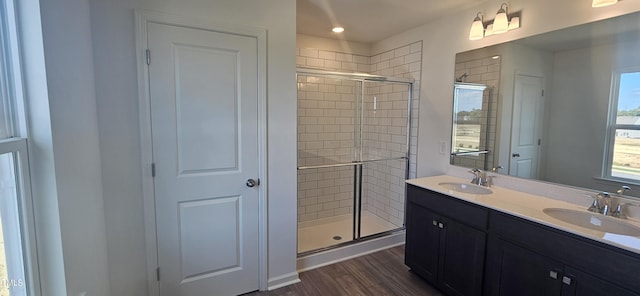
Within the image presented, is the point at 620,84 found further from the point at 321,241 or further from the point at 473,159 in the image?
the point at 321,241

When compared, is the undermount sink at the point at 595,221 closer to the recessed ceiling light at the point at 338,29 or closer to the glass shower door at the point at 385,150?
the glass shower door at the point at 385,150

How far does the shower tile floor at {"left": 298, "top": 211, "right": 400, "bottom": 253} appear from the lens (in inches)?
125

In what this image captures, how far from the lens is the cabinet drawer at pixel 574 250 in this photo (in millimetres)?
1261

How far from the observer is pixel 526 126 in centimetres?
213

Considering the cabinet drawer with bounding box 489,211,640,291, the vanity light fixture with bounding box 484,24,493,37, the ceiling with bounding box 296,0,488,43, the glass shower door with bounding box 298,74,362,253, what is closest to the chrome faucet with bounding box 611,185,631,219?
the cabinet drawer with bounding box 489,211,640,291

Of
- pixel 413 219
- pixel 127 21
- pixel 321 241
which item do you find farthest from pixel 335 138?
pixel 127 21

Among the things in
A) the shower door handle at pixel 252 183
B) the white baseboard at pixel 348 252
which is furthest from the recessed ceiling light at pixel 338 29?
the white baseboard at pixel 348 252

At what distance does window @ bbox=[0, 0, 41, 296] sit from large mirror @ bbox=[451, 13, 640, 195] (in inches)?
115

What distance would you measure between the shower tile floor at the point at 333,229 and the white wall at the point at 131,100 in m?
1.10

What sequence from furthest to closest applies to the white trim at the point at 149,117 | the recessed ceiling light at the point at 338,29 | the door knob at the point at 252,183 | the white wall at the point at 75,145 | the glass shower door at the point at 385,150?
the glass shower door at the point at 385,150, the recessed ceiling light at the point at 338,29, the door knob at the point at 252,183, the white trim at the point at 149,117, the white wall at the point at 75,145

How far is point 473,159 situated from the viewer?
254 cm

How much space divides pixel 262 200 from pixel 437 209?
4.50 ft

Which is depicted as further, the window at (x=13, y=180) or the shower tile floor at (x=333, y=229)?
the shower tile floor at (x=333, y=229)

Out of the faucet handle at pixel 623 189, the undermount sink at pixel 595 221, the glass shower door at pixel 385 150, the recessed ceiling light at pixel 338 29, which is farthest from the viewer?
the glass shower door at pixel 385 150
